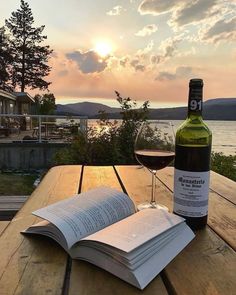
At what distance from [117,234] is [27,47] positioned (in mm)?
36774

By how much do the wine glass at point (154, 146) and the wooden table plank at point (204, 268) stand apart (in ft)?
0.85

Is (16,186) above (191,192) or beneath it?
beneath

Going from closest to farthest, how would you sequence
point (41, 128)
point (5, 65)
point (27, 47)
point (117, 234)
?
1. point (117, 234)
2. point (41, 128)
3. point (5, 65)
4. point (27, 47)

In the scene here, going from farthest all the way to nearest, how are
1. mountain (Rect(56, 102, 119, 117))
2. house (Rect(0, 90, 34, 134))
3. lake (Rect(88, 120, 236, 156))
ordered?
house (Rect(0, 90, 34, 134))
mountain (Rect(56, 102, 119, 117))
lake (Rect(88, 120, 236, 156))

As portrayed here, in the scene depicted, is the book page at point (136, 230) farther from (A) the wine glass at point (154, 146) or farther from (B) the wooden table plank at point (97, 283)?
(A) the wine glass at point (154, 146)

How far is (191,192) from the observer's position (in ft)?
3.50

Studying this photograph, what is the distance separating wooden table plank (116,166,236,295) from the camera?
29.8 inches

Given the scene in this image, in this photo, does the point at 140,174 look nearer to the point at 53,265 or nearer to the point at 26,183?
the point at 53,265

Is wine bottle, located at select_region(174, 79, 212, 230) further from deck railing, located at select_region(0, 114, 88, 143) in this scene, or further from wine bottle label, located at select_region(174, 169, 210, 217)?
deck railing, located at select_region(0, 114, 88, 143)

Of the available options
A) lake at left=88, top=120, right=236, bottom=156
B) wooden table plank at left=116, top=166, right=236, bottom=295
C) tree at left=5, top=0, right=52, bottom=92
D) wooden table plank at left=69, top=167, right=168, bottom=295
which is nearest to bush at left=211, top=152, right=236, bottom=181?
lake at left=88, top=120, right=236, bottom=156

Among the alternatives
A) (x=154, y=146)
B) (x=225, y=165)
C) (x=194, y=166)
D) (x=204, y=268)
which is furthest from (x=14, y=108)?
(x=204, y=268)

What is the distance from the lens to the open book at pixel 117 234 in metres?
0.79

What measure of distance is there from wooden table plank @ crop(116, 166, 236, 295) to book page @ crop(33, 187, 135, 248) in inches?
8.6

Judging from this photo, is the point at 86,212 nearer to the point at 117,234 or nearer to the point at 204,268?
the point at 117,234
